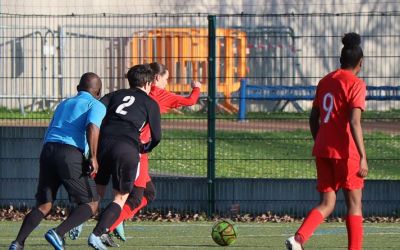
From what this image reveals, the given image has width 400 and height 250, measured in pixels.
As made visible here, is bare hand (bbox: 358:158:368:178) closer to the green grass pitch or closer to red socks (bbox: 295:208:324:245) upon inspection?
A: red socks (bbox: 295:208:324:245)

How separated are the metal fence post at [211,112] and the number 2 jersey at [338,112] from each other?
231 inches

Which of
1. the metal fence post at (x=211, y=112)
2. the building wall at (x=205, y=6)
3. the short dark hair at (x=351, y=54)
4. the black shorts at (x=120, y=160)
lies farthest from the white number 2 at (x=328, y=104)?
the building wall at (x=205, y=6)

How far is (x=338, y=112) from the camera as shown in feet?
32.9

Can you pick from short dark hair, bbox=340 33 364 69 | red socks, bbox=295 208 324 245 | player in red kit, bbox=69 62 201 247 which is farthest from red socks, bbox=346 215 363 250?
player in red kit, bbox=69 62 201 247

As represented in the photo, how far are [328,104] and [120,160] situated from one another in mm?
2091

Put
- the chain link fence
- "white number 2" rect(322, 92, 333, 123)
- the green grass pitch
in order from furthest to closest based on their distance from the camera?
1. the chain link fence
2. the green grass pitch
3. "white number 2" rect(322, 92, 333, 123)

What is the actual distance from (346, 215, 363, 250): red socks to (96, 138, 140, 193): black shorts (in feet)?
7.07

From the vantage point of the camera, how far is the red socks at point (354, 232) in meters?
10.0

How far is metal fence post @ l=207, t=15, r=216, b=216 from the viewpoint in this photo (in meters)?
15.9

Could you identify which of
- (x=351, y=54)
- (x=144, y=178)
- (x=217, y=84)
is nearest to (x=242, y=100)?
(x=217, y=84)

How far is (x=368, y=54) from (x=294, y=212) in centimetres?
279

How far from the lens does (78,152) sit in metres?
10.9

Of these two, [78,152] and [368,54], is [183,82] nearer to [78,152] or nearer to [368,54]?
[368,54]

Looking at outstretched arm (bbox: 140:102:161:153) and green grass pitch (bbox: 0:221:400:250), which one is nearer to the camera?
outstretched arm (bbox: 140:102:161:153)
